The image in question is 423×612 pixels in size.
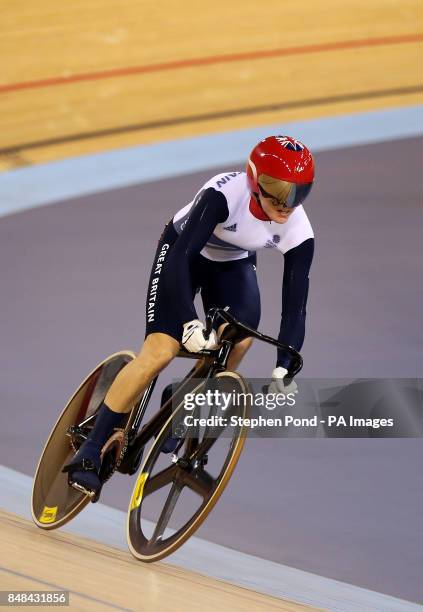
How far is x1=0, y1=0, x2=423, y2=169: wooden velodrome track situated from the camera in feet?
23.9

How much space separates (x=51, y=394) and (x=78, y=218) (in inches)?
76.8

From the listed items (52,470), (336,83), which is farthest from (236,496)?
(336,83)

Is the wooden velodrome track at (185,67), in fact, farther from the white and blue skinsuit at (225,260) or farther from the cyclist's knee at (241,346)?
the cyclist's knee at (241,346)

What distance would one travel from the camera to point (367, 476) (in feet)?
12.6

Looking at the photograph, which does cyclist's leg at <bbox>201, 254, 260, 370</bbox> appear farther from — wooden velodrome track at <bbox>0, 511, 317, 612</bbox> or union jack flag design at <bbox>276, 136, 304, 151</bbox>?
wooden velodrome track at <bbox>0, 511, 317, 612</bbox>

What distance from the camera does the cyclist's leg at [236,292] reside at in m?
3.15

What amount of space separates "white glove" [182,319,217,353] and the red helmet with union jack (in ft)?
1.24

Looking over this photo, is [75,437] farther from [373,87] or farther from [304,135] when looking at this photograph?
[373,87]

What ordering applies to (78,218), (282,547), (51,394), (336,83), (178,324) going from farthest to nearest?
(336,83), (78,218), (51,394), (282,547), (178,324)

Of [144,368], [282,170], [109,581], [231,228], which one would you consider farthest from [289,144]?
[109,581]

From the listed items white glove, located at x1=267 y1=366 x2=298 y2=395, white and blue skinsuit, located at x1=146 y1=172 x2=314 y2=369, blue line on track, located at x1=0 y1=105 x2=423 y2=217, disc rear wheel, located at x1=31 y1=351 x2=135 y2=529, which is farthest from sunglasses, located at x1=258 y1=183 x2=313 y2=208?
blue line on track, located at x1=0 y1=105 x2=423 y2=217

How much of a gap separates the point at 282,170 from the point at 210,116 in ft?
15.5

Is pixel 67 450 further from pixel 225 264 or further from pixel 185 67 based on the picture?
pixel 185 67

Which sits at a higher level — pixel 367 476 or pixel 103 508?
pixel 367 476
